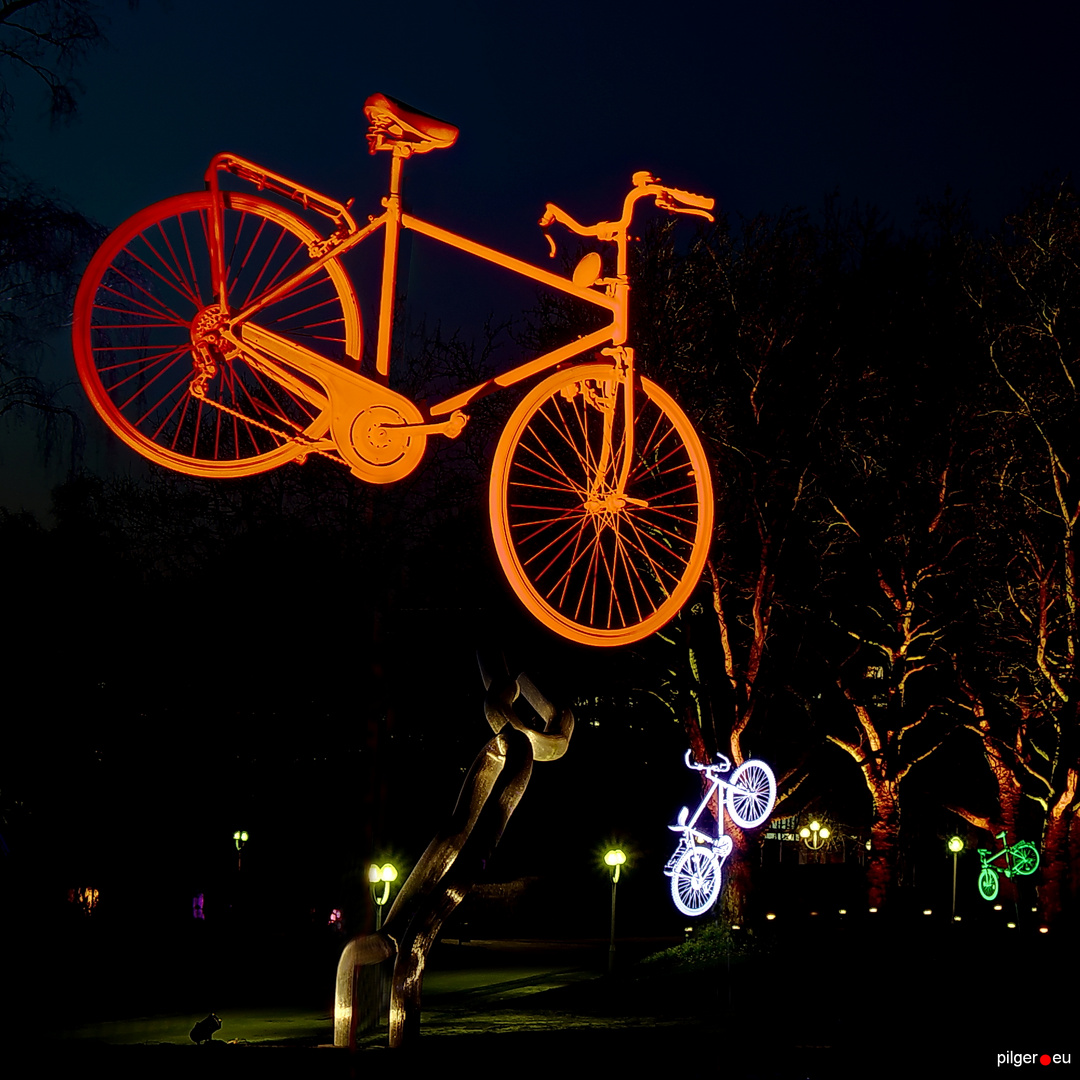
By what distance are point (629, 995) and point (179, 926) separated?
9.53 m

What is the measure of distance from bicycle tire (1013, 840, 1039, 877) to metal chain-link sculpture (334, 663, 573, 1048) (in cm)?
1676

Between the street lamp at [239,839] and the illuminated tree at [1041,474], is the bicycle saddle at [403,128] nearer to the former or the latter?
the illuminated tree at [1041,474]

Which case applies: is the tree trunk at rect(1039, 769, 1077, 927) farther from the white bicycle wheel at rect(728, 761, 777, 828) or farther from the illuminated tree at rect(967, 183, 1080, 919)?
the white bicycle wheel at rect(728, 761, 777, 828)

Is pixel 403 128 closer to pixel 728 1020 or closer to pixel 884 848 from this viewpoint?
pixel 728 1020

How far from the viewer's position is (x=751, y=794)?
19781 millimetres

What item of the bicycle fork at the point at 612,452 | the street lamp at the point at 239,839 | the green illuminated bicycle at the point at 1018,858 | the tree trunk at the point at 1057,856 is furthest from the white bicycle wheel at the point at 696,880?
the bicycle fork at the point at 612,452

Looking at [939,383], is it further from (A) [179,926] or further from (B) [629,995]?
(A) [179,926]

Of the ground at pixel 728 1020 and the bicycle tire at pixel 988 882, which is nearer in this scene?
the ground at pixel 728 1020

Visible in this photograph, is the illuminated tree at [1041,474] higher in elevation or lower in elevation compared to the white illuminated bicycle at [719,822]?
higher

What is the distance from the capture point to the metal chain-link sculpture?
352 inches

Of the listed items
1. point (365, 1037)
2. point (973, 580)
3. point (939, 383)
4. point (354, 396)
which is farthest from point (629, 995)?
point (354, 396)

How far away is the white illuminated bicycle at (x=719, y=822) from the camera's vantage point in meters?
19.6

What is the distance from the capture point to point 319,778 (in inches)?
1006

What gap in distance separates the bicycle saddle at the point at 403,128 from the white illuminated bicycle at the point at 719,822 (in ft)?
50.2
